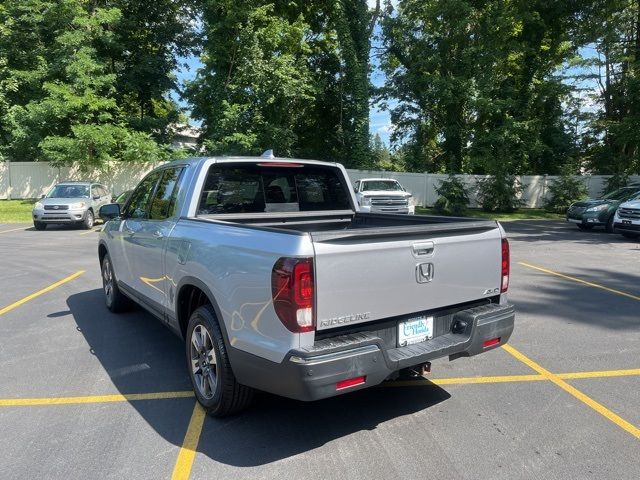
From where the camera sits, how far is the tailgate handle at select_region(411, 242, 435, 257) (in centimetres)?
333

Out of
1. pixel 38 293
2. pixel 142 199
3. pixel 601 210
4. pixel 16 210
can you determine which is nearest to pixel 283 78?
pixel 16 210

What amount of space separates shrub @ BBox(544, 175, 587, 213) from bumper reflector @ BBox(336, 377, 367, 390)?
88.8 feet

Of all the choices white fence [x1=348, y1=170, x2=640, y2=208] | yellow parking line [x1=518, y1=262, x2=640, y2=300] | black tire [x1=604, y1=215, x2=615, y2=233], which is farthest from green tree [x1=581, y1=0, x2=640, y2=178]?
yellow parking line [x1=518, y1=262, x2=640, y2=300]

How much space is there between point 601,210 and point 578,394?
15766mm

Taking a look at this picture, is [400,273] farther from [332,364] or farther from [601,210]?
[601,210]

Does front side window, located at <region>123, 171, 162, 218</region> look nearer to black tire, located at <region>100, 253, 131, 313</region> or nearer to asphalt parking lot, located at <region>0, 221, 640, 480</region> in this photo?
black tire, located at <region>100, 253, 131, 313</region>

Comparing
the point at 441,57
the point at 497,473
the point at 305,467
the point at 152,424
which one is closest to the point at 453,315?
the point at 497,473

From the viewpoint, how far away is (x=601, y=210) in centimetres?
1752

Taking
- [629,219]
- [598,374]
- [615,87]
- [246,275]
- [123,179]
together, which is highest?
[615,87]

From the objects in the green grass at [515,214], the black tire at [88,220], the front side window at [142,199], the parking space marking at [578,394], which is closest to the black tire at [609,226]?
the green grass at [515,214]

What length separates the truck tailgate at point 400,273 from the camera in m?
2.96

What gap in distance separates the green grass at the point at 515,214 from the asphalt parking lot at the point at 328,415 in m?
18.8

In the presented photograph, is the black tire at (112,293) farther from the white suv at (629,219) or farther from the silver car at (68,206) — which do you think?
the white suv at (629,219)

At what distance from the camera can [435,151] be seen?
3397cm
